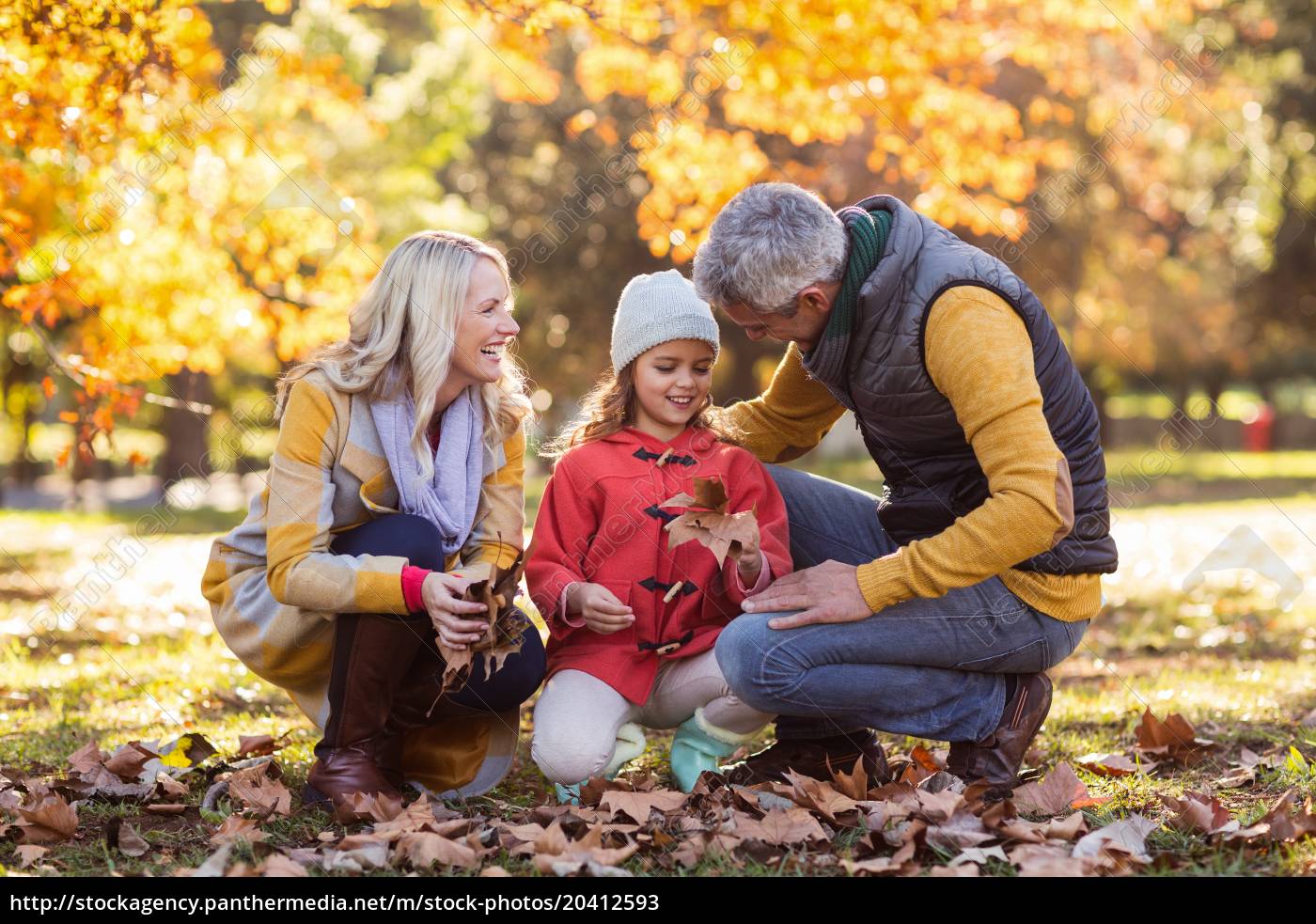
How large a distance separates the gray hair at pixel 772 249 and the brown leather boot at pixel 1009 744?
116cm

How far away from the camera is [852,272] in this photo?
3014 millimetres

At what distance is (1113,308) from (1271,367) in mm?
10960

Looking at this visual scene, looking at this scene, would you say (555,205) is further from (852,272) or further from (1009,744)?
(1009,744)

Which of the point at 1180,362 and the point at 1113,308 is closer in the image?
the point at 1113,308

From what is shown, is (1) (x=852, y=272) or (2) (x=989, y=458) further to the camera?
(1) (x=852, y=272)

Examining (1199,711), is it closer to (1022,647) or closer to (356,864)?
(1022,647)

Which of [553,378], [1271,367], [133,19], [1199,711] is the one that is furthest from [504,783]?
[1271,367]

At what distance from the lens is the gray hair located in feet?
9.67

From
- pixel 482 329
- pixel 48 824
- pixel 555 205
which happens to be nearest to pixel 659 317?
→ pixel 482 329

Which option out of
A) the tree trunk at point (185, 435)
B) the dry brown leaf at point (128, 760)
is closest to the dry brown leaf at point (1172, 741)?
the dry brown leaf at point (128, 760)

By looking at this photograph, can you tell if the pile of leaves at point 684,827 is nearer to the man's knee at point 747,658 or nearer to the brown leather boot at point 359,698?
the brown leather boot at point 359,698

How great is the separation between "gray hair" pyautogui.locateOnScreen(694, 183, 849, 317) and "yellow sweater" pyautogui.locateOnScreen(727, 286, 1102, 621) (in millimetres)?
302

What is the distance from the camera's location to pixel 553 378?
68.7 feet

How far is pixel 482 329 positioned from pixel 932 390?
1.18 m
